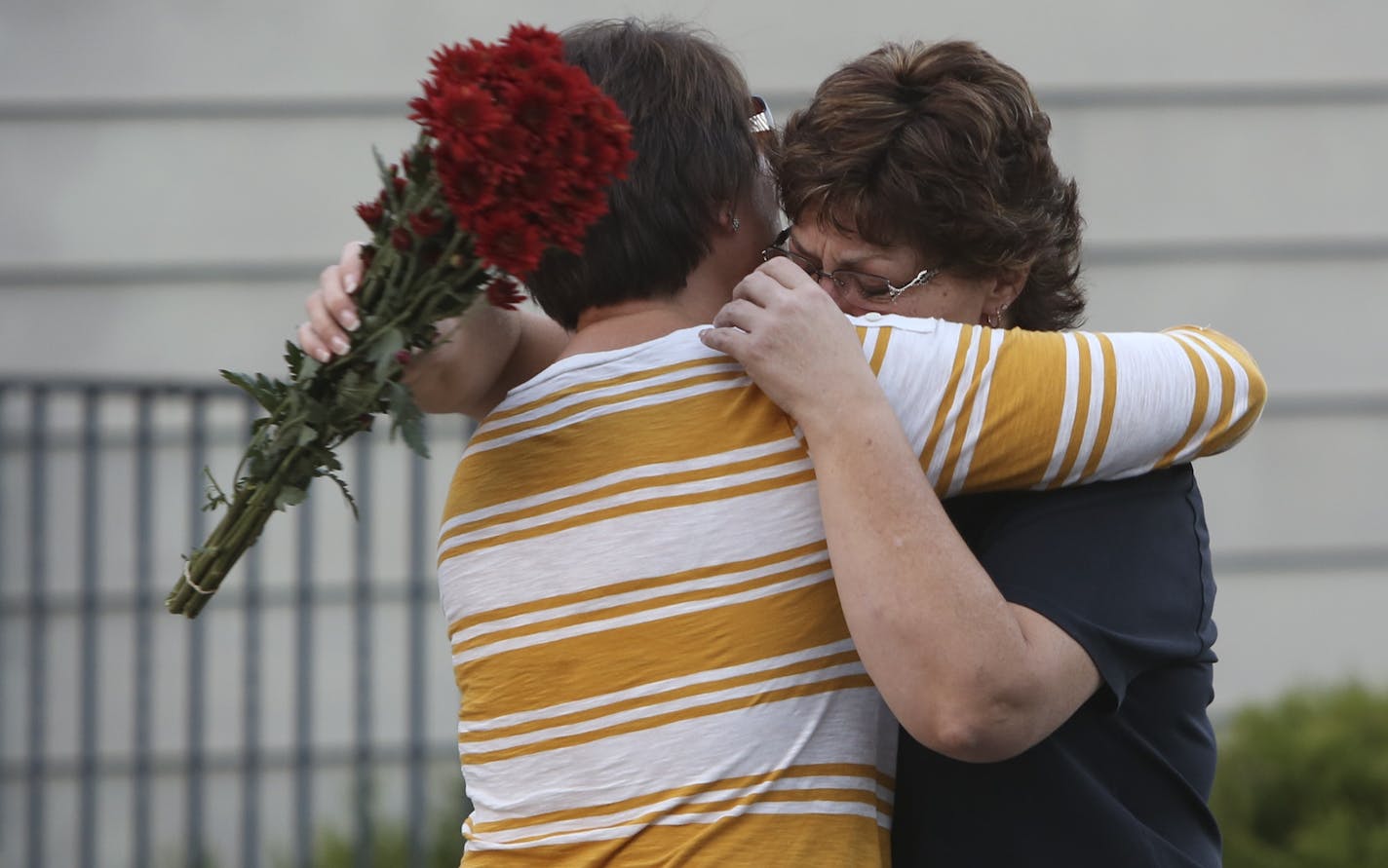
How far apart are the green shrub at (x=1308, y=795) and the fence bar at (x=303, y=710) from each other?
8.54 feet

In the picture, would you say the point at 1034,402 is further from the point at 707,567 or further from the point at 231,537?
the point at 231,537

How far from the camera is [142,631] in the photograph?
4656 mm

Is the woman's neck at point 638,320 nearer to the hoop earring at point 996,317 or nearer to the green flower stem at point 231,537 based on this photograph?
the green flower stem at point 231,537

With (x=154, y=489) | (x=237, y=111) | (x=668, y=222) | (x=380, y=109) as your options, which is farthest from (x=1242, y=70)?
(x=668, y=222)

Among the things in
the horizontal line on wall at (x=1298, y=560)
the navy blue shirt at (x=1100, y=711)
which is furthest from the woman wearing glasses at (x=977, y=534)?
the horizontal line on wall at (x=1298, y=560)

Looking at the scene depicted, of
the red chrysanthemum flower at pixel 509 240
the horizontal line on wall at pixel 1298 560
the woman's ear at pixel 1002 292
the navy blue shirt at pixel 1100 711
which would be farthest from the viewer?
the horizontal line on wall at pixel 1298 560

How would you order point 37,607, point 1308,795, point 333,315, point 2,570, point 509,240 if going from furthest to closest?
1. point 2,570
2. point 37,607
3. point 1308,795
4. point 333,315
5. point 509,240

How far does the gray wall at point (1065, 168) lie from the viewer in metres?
5.14

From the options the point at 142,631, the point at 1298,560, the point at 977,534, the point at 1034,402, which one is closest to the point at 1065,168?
the point at 1298,560

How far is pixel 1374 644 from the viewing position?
527 cm

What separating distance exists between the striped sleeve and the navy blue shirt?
0.21ft

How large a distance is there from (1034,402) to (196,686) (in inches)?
144

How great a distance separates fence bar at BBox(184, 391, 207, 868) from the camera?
15.3 ft

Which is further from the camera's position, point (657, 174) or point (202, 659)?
point (202, 659)
